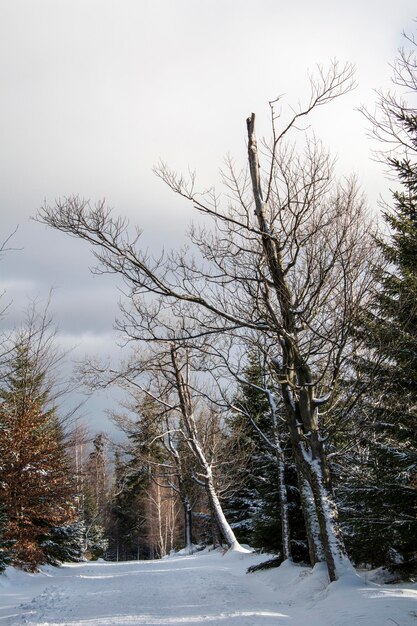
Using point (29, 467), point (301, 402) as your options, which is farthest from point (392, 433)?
point (29, 467)

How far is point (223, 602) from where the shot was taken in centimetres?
880

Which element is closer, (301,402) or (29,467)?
(301,402)

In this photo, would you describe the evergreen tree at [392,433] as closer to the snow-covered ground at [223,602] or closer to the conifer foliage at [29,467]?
the snow-covered ground at [223,602]

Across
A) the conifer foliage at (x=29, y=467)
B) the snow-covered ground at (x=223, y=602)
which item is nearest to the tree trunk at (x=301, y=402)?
the snow-covered ground at (x=223, y=602)

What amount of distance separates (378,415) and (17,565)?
12.3 meters

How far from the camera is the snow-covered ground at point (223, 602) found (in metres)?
6.59

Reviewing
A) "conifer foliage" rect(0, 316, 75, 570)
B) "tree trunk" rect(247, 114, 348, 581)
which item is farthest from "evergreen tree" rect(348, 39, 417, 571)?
"conifer foliage" rect(0, 316, 75, 570)

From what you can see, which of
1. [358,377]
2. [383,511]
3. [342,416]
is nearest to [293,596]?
[383,511]

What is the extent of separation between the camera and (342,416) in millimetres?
9172

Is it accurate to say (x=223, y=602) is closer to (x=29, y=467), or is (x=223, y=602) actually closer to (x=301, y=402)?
(x=301, y=402)

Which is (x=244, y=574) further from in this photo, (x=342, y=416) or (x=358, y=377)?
Answer: (x=358, y=377)

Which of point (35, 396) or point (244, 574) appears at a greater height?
point (35, 396)

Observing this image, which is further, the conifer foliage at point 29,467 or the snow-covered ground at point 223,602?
the conifer foliage at point 29,467

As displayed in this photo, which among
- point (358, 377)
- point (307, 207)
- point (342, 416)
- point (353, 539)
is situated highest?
point (307, 207)
